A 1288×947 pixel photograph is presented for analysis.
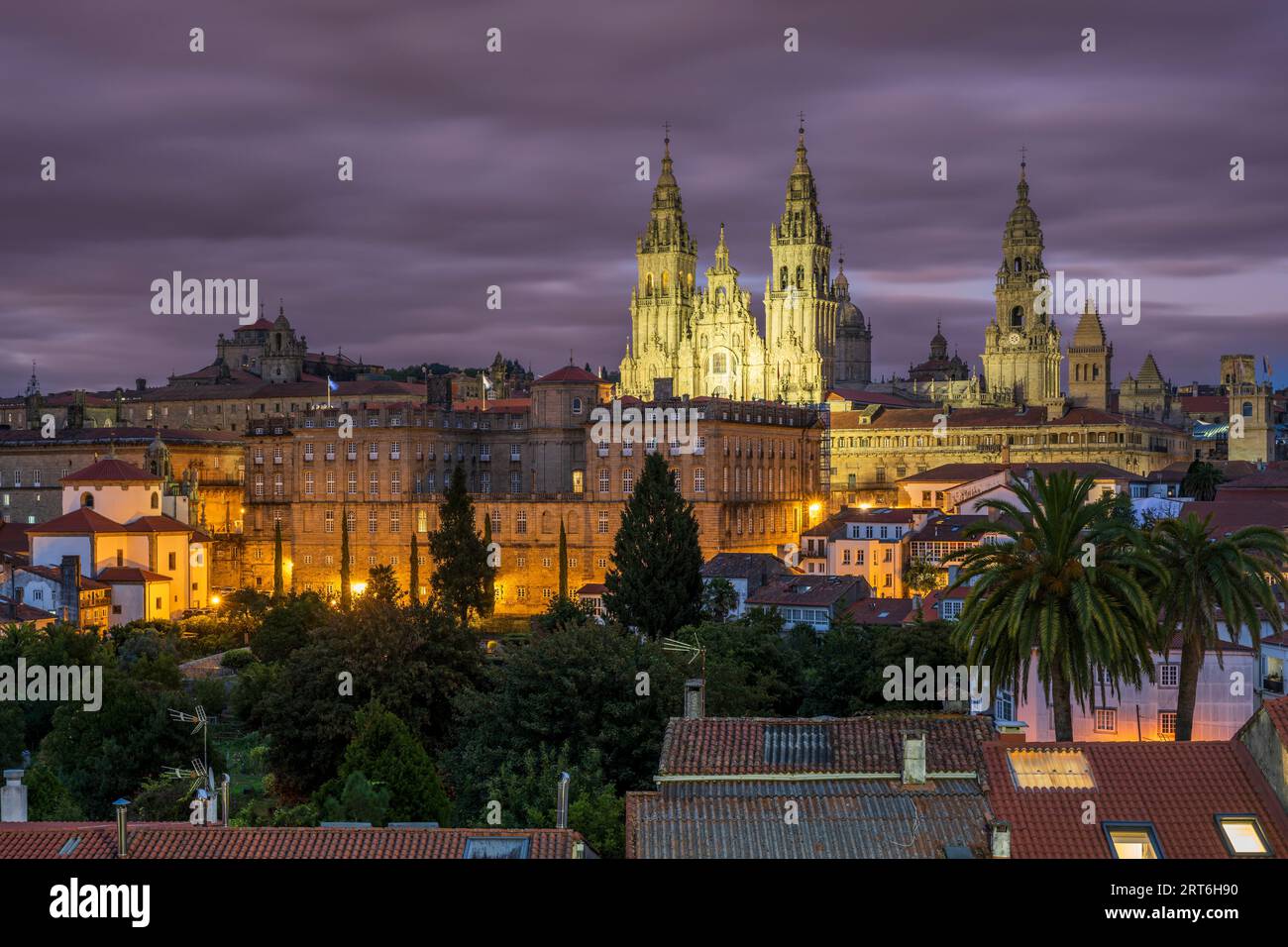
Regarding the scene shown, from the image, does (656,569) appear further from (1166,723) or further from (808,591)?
(1166,723)

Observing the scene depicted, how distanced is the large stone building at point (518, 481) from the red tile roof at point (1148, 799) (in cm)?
6253

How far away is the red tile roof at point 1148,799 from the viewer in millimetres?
20766

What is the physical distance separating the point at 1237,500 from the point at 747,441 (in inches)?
1230

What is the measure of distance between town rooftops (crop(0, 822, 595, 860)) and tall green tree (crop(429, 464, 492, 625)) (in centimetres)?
5493

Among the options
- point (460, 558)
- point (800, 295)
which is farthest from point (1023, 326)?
point (460, 558)

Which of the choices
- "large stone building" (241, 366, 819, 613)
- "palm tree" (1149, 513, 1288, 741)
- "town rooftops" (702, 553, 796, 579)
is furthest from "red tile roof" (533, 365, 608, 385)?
"palm tree" (1149, 513, 1288, 741)

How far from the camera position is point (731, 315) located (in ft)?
443

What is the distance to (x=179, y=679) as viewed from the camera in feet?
191

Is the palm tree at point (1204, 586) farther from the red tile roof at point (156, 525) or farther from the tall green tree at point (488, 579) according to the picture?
the red tile roof at point (156, 525)

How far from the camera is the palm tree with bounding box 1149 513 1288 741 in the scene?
30672mm

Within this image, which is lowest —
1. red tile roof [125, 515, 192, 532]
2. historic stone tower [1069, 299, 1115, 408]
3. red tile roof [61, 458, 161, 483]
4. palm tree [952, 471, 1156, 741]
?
red tile roof [125, 515, 192, 532]

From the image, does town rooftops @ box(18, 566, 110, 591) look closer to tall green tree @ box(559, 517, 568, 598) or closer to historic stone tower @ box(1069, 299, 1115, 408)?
tall green tree @ box(559, 517, 568, 598)

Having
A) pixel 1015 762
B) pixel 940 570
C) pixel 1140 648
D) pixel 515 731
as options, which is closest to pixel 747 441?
pixel 940 570

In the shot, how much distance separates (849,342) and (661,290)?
31440 mm
